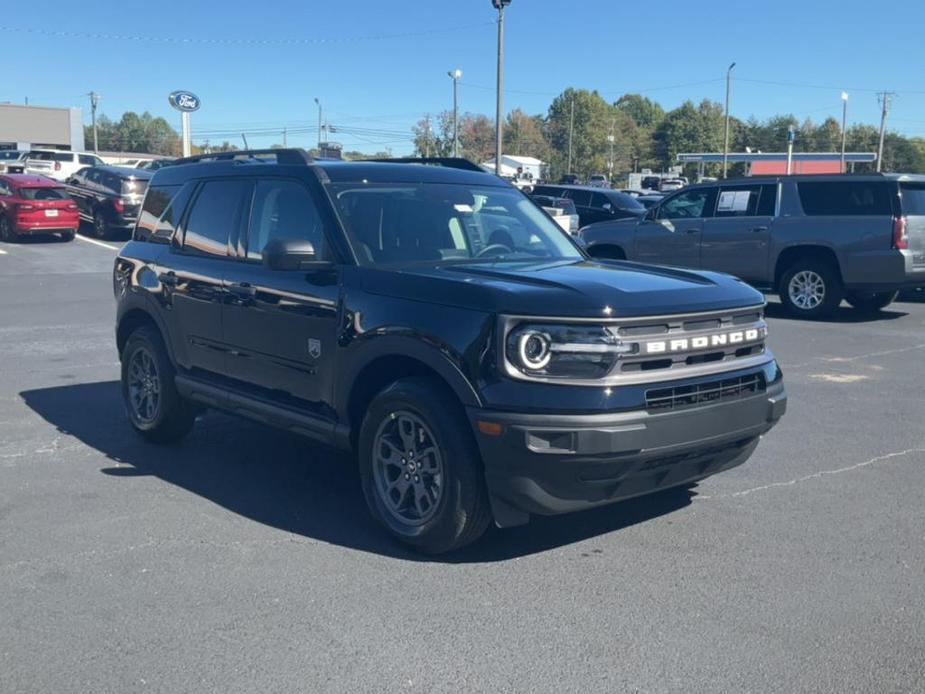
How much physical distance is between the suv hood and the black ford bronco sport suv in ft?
0.04

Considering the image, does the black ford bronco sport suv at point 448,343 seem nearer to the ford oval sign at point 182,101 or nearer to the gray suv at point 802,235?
the gray suv at point 802,235

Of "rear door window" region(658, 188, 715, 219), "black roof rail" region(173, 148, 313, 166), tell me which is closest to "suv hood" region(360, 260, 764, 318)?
"black roof rail" region(173, 148, 313, 166)

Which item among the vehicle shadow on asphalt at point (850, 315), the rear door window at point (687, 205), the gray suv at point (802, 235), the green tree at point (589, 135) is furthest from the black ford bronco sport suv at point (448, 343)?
the green tree at point (589, 135)

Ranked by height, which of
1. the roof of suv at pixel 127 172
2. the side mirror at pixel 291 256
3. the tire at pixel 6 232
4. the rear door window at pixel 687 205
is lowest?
the tire at pixel 6 232

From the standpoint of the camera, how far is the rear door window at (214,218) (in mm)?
6168

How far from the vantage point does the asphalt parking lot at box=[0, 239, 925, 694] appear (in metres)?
3.71

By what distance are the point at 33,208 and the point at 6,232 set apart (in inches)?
48.1

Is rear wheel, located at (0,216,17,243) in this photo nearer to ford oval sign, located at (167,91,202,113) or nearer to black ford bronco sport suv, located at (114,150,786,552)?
ford oval sign, located at (167,91,202,113)

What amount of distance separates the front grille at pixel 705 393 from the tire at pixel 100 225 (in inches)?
950

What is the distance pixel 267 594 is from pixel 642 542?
1.90 meters

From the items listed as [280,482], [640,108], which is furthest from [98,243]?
[640,108]

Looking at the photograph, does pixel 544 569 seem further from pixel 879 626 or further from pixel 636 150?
pixel 636 150

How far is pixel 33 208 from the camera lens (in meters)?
24.2

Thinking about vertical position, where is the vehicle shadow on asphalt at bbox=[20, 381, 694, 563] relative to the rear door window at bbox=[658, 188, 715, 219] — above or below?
below
